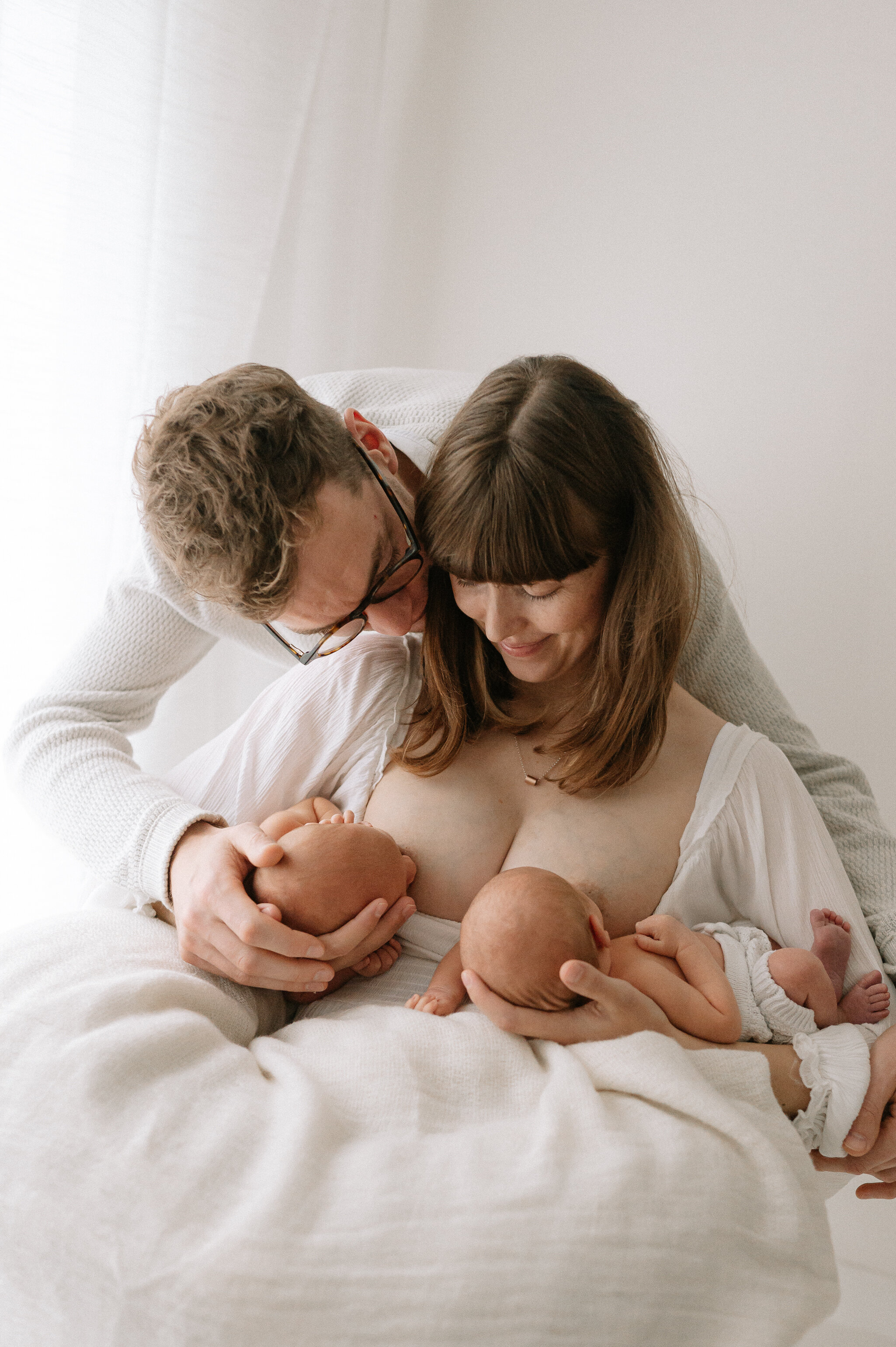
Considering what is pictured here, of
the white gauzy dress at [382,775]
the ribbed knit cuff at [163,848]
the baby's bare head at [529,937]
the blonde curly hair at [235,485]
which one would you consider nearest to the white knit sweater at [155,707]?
the ribbed knit cuff at [163,848]

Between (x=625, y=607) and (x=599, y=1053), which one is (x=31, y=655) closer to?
(x=625, y=607)

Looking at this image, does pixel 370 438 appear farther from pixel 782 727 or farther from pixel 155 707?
pixel 782 727

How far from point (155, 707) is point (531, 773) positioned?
0.70 meters

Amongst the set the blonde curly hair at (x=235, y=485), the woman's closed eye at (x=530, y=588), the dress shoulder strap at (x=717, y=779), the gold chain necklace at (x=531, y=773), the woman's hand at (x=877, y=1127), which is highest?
the blonde curly hair at (x=235, y=485)

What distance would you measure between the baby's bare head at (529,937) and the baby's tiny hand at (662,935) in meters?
0.10

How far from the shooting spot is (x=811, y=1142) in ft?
4.02

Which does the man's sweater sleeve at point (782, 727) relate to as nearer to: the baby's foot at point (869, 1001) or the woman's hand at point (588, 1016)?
the baby's foot at point (869, 1001)

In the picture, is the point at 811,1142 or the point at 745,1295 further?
the point at 811,1142

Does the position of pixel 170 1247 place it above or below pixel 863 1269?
above

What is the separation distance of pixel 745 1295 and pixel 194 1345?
52 centimetres

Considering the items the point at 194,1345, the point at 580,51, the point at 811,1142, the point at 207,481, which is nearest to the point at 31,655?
the point at 207,481

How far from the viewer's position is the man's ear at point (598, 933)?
124cm

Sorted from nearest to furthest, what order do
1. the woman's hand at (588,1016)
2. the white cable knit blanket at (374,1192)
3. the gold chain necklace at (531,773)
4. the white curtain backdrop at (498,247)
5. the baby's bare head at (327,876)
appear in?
1. the white cable knit blanket at (374,1192)
2. the woman's hand at (588,1016)
3. the baby's bare head at (327,876)
4. the gold chain necklace at (531,773)
5. the white curtain backdrop at (498,247)

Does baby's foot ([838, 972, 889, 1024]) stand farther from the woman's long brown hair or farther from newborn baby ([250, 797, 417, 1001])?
newborn baby ([250, 797, 417, 1001])
